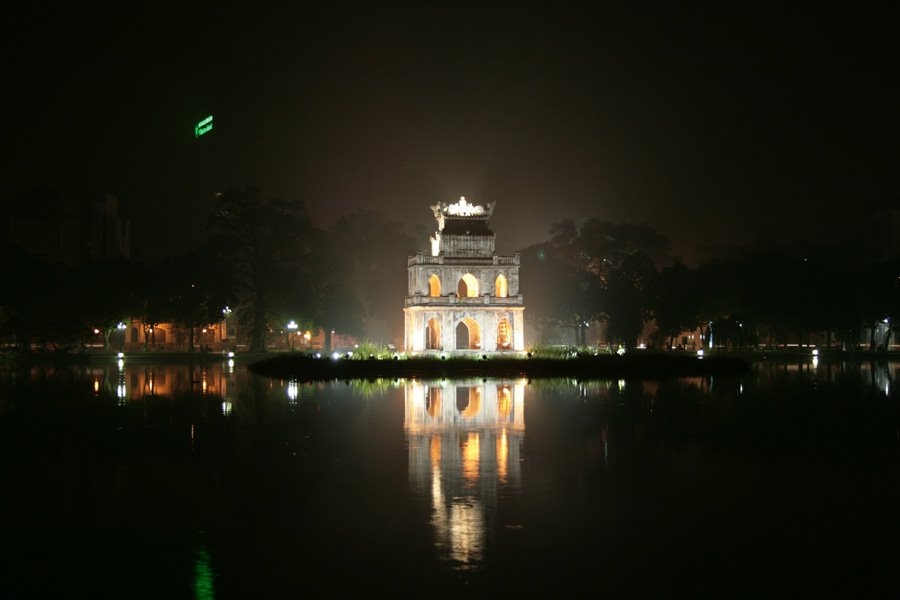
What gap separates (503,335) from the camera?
78812 millimetres

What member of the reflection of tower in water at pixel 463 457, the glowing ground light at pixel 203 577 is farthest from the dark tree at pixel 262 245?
the glowing ground light at pixel 203 577

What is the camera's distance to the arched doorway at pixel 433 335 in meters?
78.0

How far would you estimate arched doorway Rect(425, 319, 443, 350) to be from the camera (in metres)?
78.0

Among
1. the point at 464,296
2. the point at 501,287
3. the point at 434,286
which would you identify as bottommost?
the point at 464,296

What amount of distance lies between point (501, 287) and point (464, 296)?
117 inches

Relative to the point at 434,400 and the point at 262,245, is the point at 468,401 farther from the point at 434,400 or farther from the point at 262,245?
the point at 262,245

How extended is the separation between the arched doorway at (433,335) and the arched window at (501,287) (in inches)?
205

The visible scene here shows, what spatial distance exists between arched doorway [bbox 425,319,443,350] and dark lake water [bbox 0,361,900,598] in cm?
4380

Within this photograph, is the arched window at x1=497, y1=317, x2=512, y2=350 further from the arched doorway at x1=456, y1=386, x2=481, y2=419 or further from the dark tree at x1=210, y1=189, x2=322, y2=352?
the arched doorway at x1=456, y1=386, x2=481, y2=419

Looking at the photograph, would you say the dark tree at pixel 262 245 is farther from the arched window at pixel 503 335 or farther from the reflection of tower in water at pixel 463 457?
the reflection of tower in water at pixel 463 457

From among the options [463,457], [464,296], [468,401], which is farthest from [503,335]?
[463,457]

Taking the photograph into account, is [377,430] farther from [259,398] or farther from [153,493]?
[259,398]

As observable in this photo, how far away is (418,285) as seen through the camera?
77688 millimetres

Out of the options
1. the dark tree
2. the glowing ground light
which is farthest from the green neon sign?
the glowing ground light
